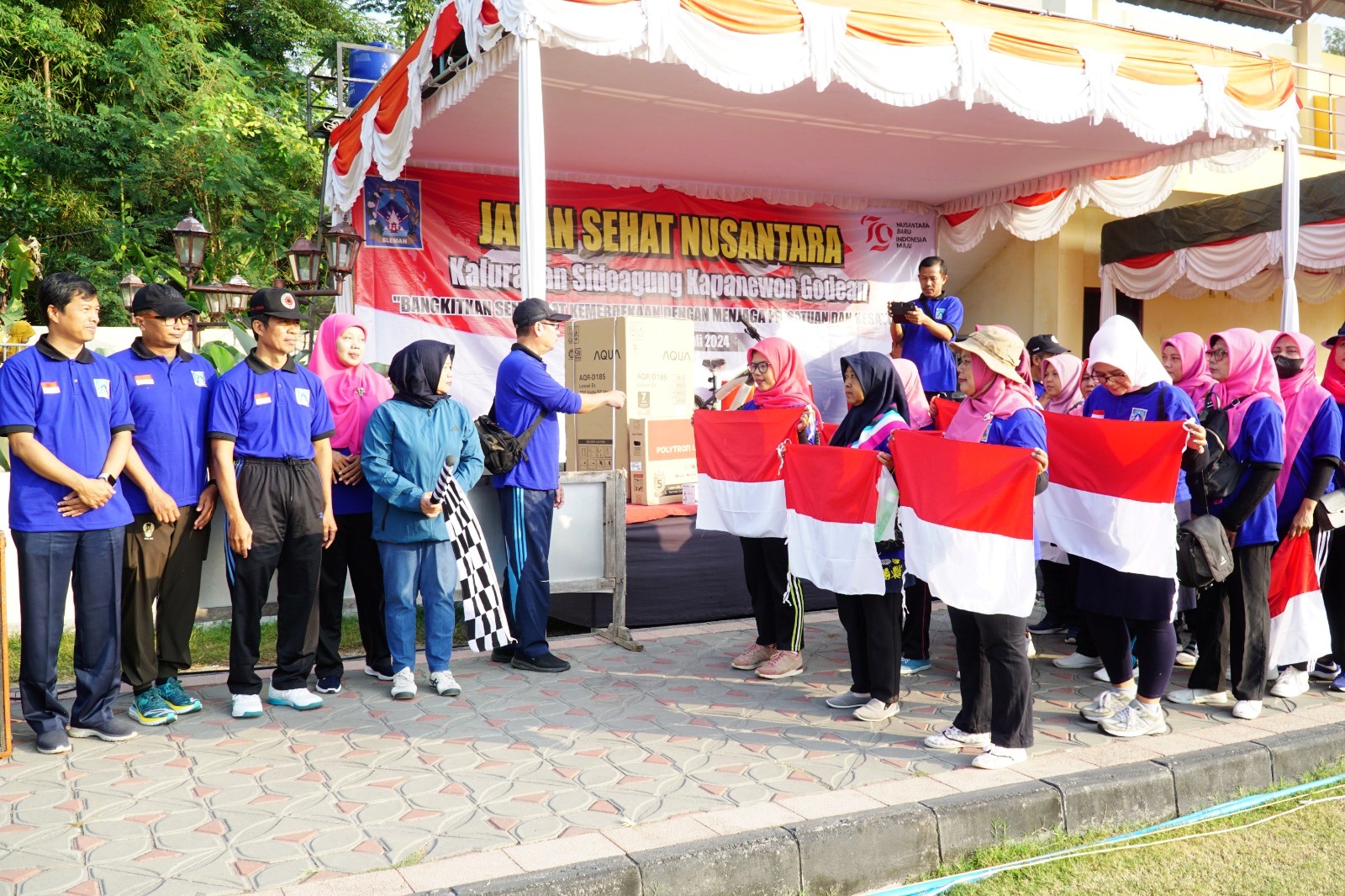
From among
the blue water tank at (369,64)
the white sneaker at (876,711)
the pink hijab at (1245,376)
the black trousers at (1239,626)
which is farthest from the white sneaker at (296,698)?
the blue water tank at (369,64)

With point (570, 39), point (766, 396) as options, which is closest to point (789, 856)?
point (766, 396)

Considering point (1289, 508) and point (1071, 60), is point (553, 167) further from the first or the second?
point (1289, 508)

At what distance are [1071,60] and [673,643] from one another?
5.03 meters

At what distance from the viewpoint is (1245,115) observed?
26.9 ft

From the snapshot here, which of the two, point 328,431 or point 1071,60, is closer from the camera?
point 328,431

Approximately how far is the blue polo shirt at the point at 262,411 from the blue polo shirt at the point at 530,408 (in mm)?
989

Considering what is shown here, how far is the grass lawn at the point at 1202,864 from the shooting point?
305 centimetres

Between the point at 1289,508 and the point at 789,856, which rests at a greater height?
the point at 1289,508

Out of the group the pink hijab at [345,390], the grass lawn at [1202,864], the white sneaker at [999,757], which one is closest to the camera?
the grass lawn at [1202,864]

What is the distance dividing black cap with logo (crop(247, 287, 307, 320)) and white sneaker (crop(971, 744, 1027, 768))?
10.5 ft

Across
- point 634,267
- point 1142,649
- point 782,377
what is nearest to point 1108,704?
point 1142,649

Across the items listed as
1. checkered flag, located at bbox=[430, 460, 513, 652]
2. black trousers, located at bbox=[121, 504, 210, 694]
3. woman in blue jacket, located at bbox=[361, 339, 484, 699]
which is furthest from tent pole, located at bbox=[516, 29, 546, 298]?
black trousers, located at bbox=[121, 504, 210, 694]

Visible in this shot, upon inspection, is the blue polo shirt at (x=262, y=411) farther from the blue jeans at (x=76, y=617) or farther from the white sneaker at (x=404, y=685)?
the white sneaker at (x=404, y=685)

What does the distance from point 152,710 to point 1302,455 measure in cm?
510
